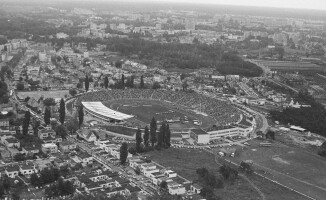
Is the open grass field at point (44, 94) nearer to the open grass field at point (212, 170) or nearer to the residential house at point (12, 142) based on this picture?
the residential house at point (12, 142)

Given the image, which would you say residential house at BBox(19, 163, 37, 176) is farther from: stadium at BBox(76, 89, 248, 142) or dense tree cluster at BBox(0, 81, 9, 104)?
dense tree cluster at BBox(0, 81, 9, 104)

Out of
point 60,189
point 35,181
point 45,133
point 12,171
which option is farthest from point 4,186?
point 45,133

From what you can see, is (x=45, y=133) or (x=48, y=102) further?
Answer: (x=48, y=102)

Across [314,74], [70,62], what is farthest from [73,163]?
[314,74]

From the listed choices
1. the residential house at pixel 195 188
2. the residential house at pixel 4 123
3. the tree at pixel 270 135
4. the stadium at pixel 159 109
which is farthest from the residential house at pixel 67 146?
the tree at pixel 270 135

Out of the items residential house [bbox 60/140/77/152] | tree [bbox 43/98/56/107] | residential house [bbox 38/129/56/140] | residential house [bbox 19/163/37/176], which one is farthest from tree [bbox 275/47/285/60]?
residential house [bbox 19/163/37/176]

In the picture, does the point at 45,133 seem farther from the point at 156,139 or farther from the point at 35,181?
the point at 35,181

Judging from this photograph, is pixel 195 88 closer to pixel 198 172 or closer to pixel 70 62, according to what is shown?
pixel 70 62

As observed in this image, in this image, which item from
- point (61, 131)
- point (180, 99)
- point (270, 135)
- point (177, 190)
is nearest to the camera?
point (177, 190)

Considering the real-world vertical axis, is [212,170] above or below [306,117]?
below
